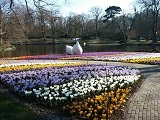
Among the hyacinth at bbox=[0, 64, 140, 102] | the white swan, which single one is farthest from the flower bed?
the white swan

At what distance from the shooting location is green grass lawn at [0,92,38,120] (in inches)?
276

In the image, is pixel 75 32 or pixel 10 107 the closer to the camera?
pixel 10 107

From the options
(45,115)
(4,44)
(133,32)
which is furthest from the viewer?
(133,32)

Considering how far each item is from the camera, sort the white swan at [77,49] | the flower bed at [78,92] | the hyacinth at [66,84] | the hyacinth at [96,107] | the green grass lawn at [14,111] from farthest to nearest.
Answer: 1. the white swan at [77,49]
2. the hyacinth at [66,84]
3. the flower bed at [78,92]
4. the green grass lawn at [14,111]
5. the hyacinth at [96,107]

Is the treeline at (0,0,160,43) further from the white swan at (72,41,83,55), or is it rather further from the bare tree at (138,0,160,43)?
the white swan at (72,41,83,55)

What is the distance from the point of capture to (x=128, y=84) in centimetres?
1009

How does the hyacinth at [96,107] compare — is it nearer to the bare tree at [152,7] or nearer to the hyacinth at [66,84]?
the hyacinth at [66,84]

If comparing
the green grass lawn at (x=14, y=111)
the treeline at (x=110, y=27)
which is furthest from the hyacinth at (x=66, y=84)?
the treeline at (x=110, y=27)

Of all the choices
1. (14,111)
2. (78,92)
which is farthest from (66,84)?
(14,111)

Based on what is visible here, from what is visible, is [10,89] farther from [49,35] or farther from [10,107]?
[49,35]

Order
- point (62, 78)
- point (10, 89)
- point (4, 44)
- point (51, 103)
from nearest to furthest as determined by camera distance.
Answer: point (51, 103) < point (10, 89) < point (62, 78) < point (4, 44)

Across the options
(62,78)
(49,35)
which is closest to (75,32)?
(49,35)

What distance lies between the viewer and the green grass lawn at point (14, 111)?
701 cm

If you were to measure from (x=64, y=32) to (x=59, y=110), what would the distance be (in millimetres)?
83123
